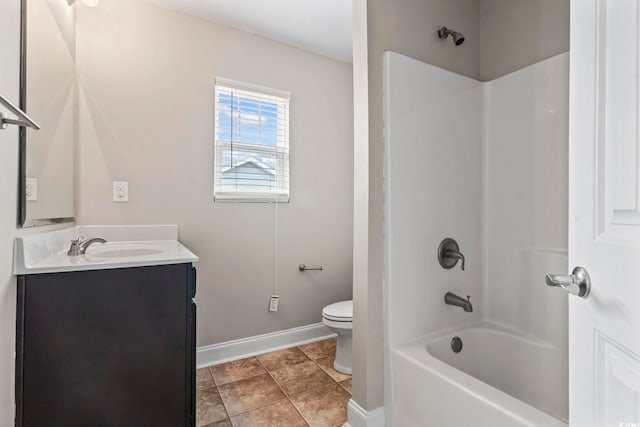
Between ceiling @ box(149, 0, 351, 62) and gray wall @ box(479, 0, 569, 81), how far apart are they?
2.95 feet

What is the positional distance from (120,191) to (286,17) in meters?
1.62

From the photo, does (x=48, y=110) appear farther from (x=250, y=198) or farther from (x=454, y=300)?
(x=454, y=300)

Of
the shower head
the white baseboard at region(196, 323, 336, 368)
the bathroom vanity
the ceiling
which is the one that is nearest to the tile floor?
the white baseboard at region(196, 323, 336, 368)

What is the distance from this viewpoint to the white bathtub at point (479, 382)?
1.04 metres

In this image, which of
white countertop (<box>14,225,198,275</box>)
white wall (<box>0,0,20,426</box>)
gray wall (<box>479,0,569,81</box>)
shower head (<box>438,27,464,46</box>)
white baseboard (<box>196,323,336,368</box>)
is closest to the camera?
white wall (<box>0,0,20,426</box>)

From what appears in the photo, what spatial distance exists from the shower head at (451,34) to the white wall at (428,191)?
0.57 feet

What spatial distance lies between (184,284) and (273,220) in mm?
1191

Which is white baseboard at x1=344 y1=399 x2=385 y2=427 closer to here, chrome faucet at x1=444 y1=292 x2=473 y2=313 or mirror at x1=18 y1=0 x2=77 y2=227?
chrome faucet at x1=444 y1=292 x2=473 y2=313

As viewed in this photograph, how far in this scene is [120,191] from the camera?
1.94 meters

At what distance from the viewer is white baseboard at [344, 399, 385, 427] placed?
1.43 m

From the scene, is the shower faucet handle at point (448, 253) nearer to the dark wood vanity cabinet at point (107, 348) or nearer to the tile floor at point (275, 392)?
the tile floor at point (275, 392)
